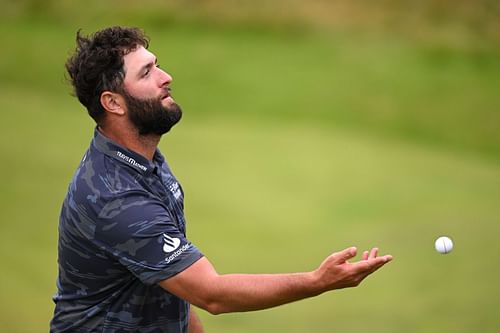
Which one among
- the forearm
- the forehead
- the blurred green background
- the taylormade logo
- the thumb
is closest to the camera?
the thumb

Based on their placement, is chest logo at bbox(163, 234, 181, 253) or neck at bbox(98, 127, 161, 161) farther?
neck at bbox(98, 127, 161, 161)

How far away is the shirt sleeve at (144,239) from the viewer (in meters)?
3.96

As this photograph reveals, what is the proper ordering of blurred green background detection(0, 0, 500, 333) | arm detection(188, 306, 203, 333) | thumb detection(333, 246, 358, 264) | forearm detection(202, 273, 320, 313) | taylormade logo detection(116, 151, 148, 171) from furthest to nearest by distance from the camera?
blurred green background detection(0, 0, 500, 333) → arm detection(188, 306, 203, 333) → taylormade logo detection(116, 151, 148, 171) → forearm detection(202, 273, 320, 313) → thumb detection(333, 246, 358, 264)

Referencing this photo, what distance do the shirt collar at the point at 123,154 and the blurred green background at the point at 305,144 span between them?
3888 millimetres

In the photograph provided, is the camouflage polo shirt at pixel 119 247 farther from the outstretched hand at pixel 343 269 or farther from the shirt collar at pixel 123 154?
the outstretched hand at pixel 343 269

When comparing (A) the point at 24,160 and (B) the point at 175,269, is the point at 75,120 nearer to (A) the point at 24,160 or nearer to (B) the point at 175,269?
(A) the point at 24,160

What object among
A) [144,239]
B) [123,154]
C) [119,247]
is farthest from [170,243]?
[123,154]

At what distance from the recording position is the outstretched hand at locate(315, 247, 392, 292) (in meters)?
3.80

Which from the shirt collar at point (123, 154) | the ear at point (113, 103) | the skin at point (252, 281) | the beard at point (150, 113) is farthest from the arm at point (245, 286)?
the ear at point (113, 103)

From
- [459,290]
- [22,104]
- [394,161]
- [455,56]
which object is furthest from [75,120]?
[459,290]

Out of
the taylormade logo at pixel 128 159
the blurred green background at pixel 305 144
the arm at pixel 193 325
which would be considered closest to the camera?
the taylormade logo at pixel 128 159

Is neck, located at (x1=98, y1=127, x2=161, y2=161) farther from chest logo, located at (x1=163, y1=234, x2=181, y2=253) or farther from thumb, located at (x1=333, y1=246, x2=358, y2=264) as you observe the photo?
thumb, located at (x1=333, y1=246, x2=358, y2=264)

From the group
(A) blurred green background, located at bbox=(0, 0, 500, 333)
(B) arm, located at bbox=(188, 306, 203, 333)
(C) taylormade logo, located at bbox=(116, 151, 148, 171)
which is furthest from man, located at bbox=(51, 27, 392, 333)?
(A) blurred green background, located at bbox=(0, 0, 500, 333)

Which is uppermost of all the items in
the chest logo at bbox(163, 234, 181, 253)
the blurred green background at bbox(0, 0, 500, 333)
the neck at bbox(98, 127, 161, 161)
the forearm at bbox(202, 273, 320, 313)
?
the blurred green background at bbox(0, 0, 500, 333)
